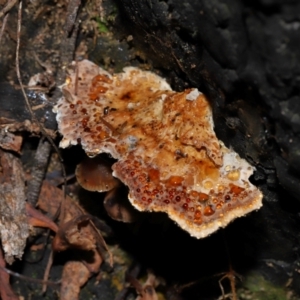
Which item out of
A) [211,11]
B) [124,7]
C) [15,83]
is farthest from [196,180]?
[15,83]

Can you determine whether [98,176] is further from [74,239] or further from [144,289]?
[144,289]

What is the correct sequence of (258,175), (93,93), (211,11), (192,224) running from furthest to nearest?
(93,93)
(258,175)
(192,224)
(211,11)

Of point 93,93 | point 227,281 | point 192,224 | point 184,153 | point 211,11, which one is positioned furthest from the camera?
point 227,281

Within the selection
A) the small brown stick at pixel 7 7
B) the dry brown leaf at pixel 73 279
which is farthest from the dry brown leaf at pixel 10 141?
the dry brown leaf at pixel 73 279

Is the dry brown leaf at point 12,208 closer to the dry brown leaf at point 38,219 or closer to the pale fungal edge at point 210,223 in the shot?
the dry brown leaf at point 38,219

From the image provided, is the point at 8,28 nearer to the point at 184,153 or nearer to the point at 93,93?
the point at 93,93
